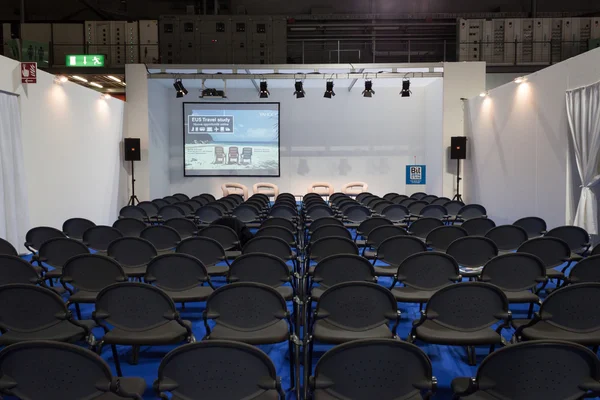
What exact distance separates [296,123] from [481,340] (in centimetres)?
1525

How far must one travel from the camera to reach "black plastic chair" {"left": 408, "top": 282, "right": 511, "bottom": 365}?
138 inches

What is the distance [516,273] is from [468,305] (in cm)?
113

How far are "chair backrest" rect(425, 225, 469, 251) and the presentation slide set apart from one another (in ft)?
39.6

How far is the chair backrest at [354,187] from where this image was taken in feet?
58.9

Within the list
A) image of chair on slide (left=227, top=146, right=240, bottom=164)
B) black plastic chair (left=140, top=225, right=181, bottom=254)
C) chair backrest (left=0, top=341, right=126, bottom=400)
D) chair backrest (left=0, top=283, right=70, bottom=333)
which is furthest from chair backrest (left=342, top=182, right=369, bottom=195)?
chair backrest (left=0, top=341, right=126, bottom=400)

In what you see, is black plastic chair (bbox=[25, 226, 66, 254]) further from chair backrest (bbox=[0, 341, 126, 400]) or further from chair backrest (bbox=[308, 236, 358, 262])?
chair backrest (bbox=[0, 341, 126, 400])

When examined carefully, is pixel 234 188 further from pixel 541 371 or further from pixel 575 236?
pixel 541 371

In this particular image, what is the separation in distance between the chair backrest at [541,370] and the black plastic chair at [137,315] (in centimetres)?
198

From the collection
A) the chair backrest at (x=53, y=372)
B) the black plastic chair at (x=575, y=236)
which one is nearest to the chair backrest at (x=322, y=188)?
the black plastic chair at (x=575, y=236)

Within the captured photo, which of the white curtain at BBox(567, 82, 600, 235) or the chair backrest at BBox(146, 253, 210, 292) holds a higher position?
the white curtain at BBox(567, 82, 600, 235)

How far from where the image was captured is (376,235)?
648 centimetres

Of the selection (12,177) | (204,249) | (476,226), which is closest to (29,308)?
(204,249)

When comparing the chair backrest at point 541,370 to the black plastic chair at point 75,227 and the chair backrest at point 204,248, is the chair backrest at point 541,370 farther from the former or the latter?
the black plastic chair at point 75,227

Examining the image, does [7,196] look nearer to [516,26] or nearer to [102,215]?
[102,215]
